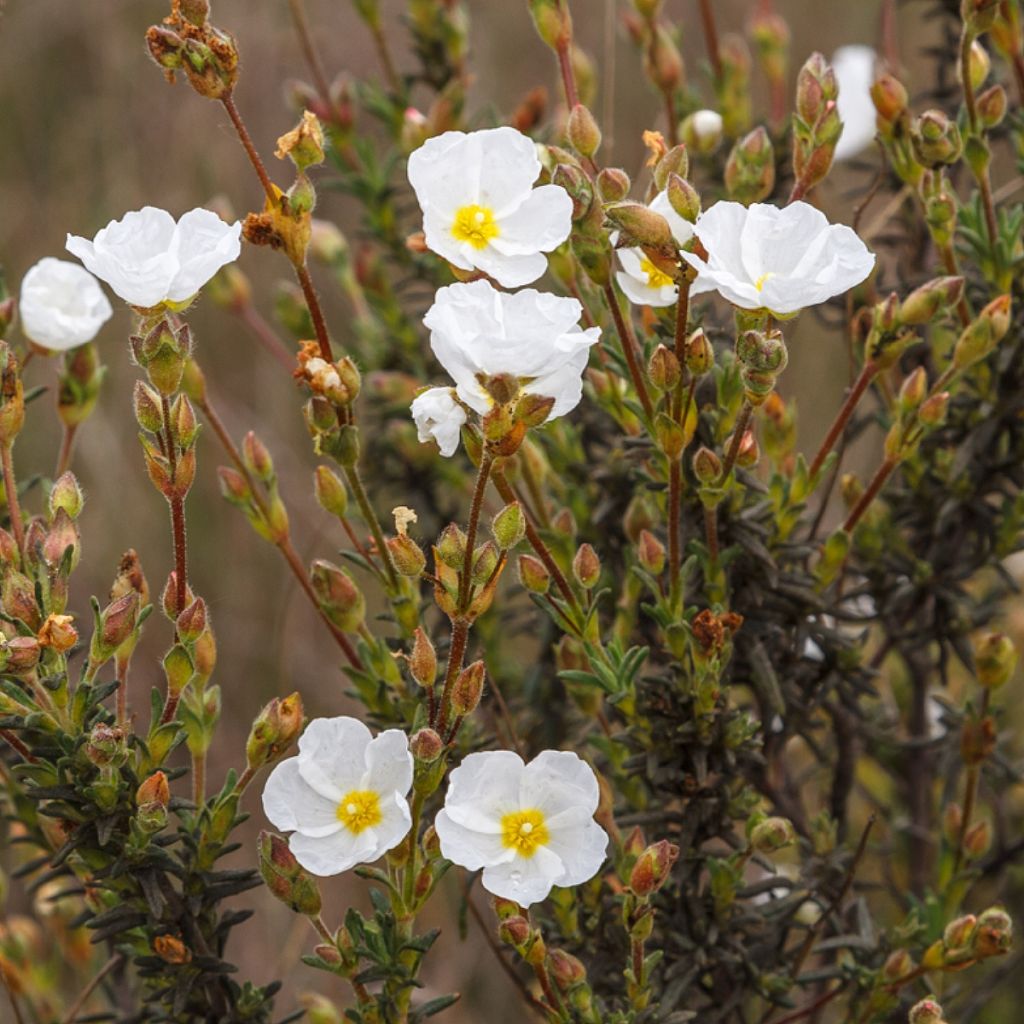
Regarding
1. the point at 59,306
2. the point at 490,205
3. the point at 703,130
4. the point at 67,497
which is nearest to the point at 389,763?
the point at 67,497

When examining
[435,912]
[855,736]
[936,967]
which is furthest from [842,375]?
[936,967]

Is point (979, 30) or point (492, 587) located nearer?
point (492, 587)

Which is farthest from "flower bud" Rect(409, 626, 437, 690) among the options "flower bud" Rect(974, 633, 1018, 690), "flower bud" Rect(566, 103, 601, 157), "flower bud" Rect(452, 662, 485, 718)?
"flower bud" Rect(974, 633, 1018, 690)

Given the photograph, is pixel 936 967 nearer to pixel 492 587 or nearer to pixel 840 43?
pixel 492 587

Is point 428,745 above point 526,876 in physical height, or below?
above

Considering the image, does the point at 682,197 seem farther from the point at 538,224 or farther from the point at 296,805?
the point at 296,805

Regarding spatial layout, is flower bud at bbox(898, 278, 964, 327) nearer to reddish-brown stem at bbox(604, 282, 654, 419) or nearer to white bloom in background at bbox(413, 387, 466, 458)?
reddish-brown stem at bbox(604, 282, 654, 419)
